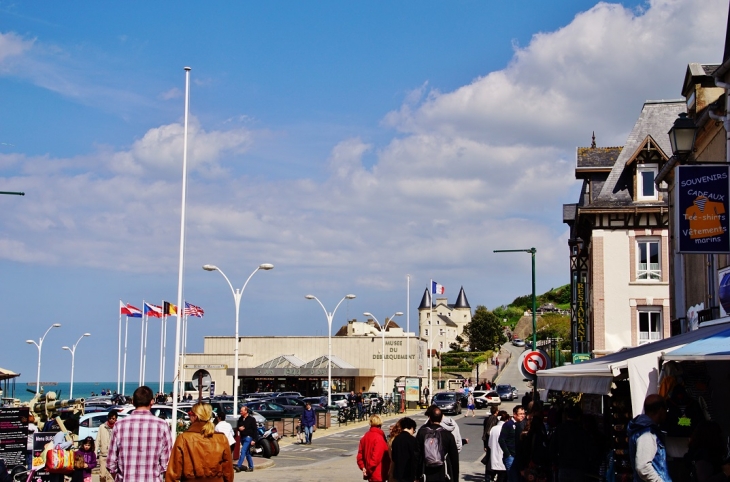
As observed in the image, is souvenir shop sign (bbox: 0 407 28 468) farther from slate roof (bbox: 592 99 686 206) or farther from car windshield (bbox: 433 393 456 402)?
car windshield (bbox: 433 393 456 402)

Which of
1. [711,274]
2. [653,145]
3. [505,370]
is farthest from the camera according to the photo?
[505,370]

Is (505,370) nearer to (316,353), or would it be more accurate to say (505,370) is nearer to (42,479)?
(316,353)

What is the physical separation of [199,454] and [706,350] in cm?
536

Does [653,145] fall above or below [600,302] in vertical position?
above

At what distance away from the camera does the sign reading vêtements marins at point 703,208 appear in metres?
14.1

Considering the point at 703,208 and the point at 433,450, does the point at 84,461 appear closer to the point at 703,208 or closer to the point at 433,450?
the point at 433,450

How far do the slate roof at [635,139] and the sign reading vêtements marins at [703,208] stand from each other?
24.1 meters

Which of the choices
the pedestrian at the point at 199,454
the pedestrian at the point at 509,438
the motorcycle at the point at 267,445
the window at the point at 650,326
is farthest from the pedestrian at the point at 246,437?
the window at the point at 650,326

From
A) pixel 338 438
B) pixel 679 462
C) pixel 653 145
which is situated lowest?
pixel 338 438

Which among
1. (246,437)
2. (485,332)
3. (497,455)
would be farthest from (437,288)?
(485,332)

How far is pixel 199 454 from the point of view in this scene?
8.64 meters

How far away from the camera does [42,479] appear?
14.4 m

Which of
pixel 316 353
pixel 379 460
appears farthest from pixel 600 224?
pixel 316 353

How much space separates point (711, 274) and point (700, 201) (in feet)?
20.1
